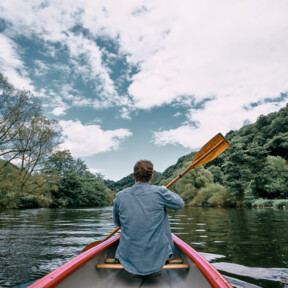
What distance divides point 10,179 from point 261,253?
18.3 metres

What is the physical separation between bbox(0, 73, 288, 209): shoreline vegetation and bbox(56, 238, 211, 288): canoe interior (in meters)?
17.3

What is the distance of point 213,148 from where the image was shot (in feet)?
15.1

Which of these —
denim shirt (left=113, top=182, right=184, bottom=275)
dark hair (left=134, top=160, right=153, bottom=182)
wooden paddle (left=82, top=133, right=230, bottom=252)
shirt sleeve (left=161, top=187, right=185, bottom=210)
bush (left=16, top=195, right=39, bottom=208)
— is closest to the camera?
denim shirt (left=113, top=182, right=184, bottom=275)

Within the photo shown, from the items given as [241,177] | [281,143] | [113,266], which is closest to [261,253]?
[113,266]

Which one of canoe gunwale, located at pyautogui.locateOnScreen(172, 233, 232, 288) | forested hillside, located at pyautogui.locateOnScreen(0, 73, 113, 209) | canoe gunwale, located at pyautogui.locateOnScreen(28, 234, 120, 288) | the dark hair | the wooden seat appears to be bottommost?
the wooden seat

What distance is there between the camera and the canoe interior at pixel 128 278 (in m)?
2.43

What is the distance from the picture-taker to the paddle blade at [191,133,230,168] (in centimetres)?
453

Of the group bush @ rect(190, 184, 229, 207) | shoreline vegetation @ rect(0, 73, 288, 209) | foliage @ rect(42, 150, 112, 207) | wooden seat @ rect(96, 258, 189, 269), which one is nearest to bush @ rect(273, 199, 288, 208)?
shoreline vegetation @ rect(0, 73, 288, 209)

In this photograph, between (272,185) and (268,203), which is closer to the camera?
→ (268,203)

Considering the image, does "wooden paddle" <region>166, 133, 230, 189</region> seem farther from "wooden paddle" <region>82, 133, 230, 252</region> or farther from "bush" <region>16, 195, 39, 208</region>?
"bush" <region>16, 195, 39, 208</region>

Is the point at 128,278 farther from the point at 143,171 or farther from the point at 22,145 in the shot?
the point at 22,145

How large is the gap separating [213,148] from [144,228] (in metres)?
2.82

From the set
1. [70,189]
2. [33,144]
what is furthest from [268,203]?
[70,189]

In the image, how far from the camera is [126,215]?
2.37 m
